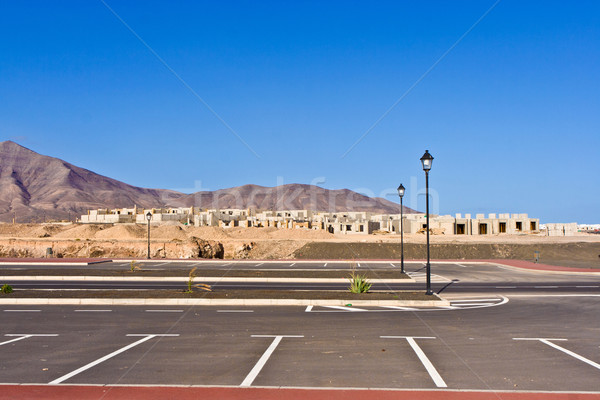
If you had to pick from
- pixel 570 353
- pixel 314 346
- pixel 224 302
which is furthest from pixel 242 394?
pixel 224 302

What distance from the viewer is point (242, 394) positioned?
757 centimetres

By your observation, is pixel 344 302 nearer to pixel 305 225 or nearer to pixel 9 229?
pixel 305 225

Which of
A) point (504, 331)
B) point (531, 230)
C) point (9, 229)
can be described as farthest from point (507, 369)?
point (9, 229)

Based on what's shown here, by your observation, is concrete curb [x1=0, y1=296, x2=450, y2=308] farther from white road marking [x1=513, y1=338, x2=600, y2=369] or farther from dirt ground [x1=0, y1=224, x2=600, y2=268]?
Result: dirt ground [x1=0, y1=224, x2=600, y2=268]

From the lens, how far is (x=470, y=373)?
8.73 meters

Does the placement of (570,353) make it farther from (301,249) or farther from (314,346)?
(301,249)

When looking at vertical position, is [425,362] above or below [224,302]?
below

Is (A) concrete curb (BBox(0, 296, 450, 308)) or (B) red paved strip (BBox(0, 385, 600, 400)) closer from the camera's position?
(B) red paved strip (BBox(0, 385, 600, 400))

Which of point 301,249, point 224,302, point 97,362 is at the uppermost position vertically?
point 301,249

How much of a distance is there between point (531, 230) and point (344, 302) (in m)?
74.6

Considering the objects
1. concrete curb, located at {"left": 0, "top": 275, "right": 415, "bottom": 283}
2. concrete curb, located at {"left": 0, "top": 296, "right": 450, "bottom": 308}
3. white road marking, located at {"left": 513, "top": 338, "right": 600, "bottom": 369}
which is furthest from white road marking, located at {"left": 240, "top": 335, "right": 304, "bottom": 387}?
concrete curb, located at {"left": 0, "top": 275, "right": 415, "bottom": 283}

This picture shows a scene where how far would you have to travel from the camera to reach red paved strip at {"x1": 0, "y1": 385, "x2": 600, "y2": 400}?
7.43 metres

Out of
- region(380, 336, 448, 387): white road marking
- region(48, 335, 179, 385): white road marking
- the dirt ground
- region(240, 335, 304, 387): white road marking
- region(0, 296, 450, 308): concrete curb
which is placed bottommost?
region(48, 335, 179, 385): white road marking

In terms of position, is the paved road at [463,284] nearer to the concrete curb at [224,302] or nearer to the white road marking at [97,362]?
the concrete curb at [224,302]
